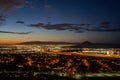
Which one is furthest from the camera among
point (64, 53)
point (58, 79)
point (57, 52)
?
point (57, 52)

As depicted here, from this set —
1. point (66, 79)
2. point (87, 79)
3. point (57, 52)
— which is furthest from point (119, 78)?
point (57, 52)

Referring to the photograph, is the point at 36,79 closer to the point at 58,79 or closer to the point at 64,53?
the point at 58,79

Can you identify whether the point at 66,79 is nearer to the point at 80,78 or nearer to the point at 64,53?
the point at 80,78

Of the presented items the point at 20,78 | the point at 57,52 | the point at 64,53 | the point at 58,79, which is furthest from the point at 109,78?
the point at 57,52

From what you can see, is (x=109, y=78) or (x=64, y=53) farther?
(x=64, y=53)

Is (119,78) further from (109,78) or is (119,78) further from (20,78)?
(20,78)

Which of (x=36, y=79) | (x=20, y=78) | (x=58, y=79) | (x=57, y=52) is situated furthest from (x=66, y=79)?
(x=57, y=52)

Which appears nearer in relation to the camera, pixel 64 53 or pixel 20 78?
pixel 20 78

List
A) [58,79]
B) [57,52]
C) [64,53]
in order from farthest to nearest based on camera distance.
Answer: [57,52], [64,53], [58,79]
